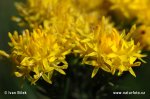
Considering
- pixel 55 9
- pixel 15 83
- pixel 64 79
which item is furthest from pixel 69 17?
pixel 15 83

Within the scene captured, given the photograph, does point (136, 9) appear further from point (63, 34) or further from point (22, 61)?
point (22, 61)

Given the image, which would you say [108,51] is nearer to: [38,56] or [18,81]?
[38,56]

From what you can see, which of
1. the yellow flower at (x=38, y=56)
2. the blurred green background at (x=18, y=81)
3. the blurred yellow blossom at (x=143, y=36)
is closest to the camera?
the yellow flower at (x=38, y=56)

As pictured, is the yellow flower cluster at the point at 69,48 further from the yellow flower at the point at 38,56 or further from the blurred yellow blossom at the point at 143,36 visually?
the blurred yellow blossom at the point at 143,36

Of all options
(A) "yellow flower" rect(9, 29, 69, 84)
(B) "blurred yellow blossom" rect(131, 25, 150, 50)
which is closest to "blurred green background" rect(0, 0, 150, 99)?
(B) "blurred yellow blossom" rect(131, 25, 150, 50)

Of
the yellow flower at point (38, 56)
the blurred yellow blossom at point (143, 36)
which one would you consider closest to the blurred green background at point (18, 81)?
the blurred yellow blossom at point (143, 36)

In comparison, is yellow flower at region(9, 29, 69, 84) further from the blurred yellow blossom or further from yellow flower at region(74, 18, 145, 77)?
the blurred yellow blossom

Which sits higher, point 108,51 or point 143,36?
point 143,36

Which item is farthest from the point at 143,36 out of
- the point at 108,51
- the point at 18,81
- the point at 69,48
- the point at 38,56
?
the point at 18,81
